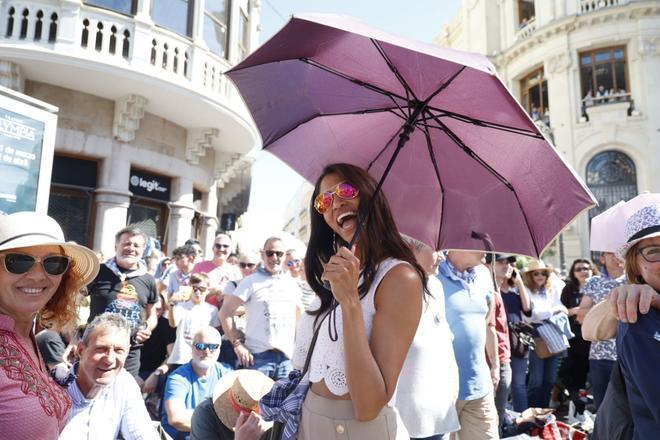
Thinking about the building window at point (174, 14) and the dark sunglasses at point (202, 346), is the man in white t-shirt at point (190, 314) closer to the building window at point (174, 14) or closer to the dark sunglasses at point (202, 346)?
the dark sunglasses at point (202, 346)

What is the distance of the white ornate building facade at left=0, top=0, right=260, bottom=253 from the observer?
27.2 ft

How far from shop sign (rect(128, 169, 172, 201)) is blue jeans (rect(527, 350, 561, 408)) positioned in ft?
27.0

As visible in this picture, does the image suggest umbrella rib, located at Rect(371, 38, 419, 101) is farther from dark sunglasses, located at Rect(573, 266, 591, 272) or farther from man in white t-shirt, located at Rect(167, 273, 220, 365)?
dark sunglasses, located at Rect(573, 266, 591, 272)

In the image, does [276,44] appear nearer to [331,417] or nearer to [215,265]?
[331,417]

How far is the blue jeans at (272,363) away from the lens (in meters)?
4.31

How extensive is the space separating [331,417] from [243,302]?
126 inches

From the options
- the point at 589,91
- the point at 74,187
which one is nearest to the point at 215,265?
the point at 74,187

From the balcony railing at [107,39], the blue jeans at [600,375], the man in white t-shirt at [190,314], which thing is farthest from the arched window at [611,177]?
the man in white t-shirt at [190,314]

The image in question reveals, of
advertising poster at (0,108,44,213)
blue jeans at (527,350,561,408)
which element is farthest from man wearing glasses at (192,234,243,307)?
blue jeans at (527,350,561,408)

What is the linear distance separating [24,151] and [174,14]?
6.39 meters

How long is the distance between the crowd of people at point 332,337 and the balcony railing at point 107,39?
470 cm

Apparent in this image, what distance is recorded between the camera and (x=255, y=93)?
2.61m

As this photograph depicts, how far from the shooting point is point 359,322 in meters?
1.36

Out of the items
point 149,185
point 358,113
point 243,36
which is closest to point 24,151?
point 358,113
